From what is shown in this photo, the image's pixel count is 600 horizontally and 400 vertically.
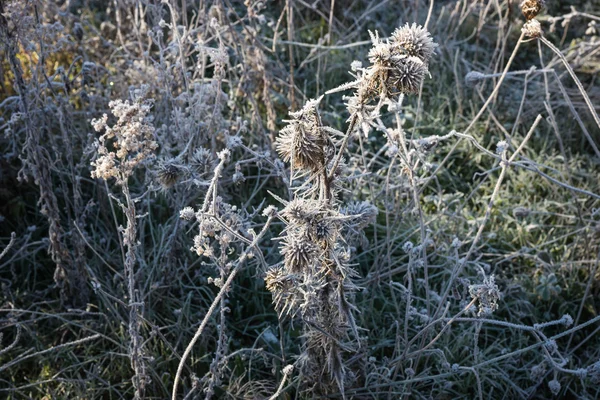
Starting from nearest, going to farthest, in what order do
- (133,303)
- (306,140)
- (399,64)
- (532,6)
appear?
1. (399,64)
2. (306,140)
3. (532,6)
4. (133,303)

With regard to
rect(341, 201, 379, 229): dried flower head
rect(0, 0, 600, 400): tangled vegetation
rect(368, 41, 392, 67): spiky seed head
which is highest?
rect(368, 41, 392, 67): spiky seed head

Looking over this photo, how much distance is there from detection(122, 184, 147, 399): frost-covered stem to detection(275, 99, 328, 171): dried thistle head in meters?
0.49

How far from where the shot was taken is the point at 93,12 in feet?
13.6

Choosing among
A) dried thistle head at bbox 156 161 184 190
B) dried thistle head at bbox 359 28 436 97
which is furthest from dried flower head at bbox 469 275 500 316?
dried thistle head at bbox 156 161 184 190

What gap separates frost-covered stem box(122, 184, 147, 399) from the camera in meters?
1.91

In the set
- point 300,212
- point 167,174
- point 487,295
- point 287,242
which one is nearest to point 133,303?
point 167,174

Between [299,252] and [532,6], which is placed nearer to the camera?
[299,252]

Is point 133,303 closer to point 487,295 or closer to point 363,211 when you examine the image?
point 363,211

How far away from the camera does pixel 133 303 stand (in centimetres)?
198

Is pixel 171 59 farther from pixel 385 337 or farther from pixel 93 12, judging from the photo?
pixel 385 337

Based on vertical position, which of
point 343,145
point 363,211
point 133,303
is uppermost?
point 343,145

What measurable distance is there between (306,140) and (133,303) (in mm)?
738

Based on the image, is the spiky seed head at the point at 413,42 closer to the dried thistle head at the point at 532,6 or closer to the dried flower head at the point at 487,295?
the dried thistle head at the point at 532,6

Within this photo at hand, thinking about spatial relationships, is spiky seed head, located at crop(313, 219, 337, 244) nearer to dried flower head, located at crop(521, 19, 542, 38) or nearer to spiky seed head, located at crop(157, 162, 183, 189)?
spiky seed head, located at crop(157, 162, 183, 189)
